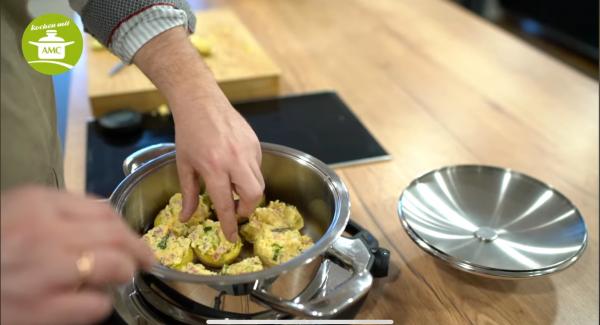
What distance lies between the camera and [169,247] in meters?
0.60

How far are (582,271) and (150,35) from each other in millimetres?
702

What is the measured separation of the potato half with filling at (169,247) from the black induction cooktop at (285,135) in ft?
0.94

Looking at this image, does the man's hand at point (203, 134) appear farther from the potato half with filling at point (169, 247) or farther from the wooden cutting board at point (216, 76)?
the wooden cutting board at point (216, 76)

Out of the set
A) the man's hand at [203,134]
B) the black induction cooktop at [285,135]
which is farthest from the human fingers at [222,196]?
the black induction cooktop at [285,135]

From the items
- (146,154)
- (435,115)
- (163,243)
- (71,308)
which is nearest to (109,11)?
(146,154)

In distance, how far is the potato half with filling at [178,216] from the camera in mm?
647

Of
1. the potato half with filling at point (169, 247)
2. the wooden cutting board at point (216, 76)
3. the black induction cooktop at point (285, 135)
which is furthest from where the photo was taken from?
the wooden cutting board at point (216, 76)

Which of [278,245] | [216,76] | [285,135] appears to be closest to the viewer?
[278,245]

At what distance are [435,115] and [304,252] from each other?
715 mm

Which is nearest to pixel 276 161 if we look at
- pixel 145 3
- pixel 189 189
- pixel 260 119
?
pixel 189 189

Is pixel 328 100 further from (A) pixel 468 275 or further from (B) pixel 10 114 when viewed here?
(B) pixel 10 114

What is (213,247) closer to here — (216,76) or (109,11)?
(109,11)

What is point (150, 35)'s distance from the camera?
0.63 m

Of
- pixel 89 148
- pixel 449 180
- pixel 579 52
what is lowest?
pixel 579 52
